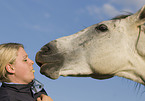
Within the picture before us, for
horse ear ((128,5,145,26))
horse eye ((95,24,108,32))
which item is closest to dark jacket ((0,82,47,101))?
horse eye ((95,24,108,32))


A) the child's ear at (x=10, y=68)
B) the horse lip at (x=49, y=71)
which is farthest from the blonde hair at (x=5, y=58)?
the horse lip at (x=49, y=71)

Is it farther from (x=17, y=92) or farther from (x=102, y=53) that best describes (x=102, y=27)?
(x=17, y=92)

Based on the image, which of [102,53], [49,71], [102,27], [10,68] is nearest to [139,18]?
[102,27]

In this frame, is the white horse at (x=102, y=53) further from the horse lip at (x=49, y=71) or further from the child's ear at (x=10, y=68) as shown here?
the child's ear at (x=10, y=68)

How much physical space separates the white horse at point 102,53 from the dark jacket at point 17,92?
1.30 feet

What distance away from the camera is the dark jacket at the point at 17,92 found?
2.74m

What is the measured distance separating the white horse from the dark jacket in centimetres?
40

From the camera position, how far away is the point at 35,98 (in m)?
3.13

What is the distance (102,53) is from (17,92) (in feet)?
4.82

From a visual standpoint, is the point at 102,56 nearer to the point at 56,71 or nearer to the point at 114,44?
the point at 114,44

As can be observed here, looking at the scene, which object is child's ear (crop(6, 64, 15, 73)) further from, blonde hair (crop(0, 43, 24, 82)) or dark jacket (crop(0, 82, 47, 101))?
dark jacket (crop(0, 82, 47, 101))

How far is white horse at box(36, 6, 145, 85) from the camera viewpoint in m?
3.06

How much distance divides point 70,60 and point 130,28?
1165 millimetres

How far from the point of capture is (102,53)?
3.07 meters
